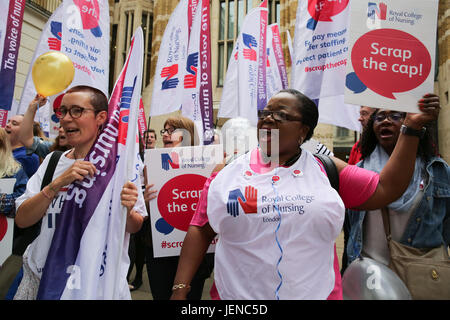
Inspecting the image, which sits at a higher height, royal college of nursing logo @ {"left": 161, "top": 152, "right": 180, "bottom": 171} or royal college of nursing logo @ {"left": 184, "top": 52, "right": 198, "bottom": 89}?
royal college of nursing logo @ {"left": 184, "top": 52, "right": 198, "bottom": 89}

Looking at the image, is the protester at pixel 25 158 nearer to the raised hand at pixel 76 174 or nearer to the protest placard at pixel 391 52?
the raised hand at pixel 76 174

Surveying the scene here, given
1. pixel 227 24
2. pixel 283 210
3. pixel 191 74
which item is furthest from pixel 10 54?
pixel 227 24

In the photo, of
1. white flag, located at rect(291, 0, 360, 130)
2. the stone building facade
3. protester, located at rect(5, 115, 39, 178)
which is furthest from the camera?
the stone building facade

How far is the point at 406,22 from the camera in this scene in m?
1.72

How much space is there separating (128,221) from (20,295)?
0.60m

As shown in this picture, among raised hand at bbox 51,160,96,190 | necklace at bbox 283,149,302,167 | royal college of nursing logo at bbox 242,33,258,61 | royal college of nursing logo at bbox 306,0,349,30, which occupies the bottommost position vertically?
raised hand at bbox 51,160,96,190

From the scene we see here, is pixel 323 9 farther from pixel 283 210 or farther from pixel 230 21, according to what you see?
pixel 230 21

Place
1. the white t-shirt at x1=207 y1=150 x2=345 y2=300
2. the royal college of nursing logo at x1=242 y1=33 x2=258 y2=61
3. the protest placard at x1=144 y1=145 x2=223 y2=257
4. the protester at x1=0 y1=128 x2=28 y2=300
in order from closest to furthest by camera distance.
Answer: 1. the white t-shirt at x1=207 y1=150 x2=345 y2=300
2. the protester at x1=0 y1=128 x2=28 y2=300
3. the protest placard at x1=144 y1=145 x2=223 y2=257
4. the royal college of nursing logo at x1=242 y1=33 x2=258 y2=61

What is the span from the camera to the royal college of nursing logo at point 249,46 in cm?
509

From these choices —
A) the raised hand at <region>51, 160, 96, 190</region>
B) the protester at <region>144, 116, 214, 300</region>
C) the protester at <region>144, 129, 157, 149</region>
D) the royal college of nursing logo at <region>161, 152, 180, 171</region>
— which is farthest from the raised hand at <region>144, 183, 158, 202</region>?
the protester at <region>144, 129, 157, 149</region>

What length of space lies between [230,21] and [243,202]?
15212mm

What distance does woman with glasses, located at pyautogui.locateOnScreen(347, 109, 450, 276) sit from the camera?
188 centimetres

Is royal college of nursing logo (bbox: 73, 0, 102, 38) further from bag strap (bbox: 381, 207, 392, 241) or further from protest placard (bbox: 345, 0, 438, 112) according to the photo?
bag strap (bbox: 381, 207, 392, 241)
